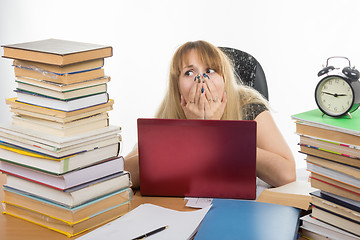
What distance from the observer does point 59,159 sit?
4.31 ft

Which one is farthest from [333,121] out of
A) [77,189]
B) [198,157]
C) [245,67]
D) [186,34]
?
[186,34]

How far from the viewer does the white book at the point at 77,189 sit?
1349mm

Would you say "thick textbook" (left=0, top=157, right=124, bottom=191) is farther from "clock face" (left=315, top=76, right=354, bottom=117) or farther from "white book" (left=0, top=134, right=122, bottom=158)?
"clock face" (left=315, top=76, right=354, bottom=117)

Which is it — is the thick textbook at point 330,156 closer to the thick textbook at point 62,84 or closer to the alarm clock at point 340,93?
the alarm clock at point 340,93

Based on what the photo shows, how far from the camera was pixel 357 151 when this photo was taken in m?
1.20

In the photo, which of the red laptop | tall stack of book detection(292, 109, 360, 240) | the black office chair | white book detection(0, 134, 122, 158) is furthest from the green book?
the black office chair

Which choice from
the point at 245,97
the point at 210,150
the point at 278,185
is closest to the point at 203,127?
the point at 210,150

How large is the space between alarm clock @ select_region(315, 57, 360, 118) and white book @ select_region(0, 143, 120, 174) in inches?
23.0

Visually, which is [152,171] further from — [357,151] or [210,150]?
[357,151]

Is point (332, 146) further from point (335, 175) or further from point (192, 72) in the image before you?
point (192, 72)

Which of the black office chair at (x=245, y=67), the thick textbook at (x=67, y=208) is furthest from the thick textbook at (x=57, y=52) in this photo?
the black office chair at (x=245, y=67)

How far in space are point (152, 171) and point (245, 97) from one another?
29.6 inches

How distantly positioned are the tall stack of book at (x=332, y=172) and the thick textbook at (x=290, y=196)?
70mm

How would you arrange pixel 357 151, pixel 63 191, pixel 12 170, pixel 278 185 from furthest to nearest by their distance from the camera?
1. pixel 278 185
2. pixel 12 170
3. pixel 63 191
4. pixel 357 151
